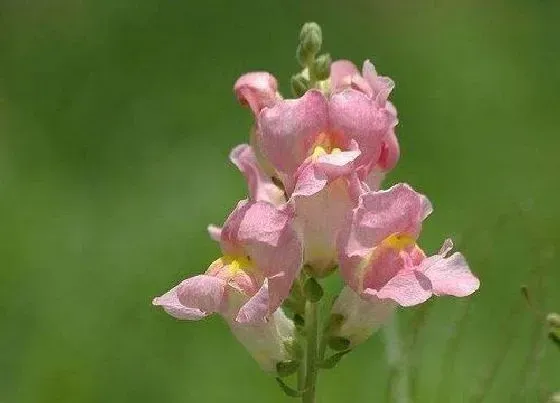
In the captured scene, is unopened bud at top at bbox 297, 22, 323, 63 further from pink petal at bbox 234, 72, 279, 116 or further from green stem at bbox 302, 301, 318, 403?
Answer: green stem at bbox 302, 301, 318, 403

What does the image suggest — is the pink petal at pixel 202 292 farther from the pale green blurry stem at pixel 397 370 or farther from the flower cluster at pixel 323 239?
the pale green blurry stem at pixel 397 370

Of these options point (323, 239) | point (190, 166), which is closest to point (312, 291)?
point (323, 239)

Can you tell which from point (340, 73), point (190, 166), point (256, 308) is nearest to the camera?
point (256, 308)

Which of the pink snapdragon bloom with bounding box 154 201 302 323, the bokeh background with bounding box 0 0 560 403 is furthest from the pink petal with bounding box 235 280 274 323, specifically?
the bokeh background with bounding box 0 0 560 403

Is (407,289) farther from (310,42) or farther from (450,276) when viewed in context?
(310,42)

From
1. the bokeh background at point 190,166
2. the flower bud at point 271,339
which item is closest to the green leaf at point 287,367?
the flower bud at point 271,339

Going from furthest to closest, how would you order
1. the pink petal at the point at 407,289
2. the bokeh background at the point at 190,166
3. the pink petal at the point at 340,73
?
the bokeh background at the point at 190,166, the pink petal at the point at 340,73, the pink petal at the point at 407,289

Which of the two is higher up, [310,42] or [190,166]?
[310,42]
